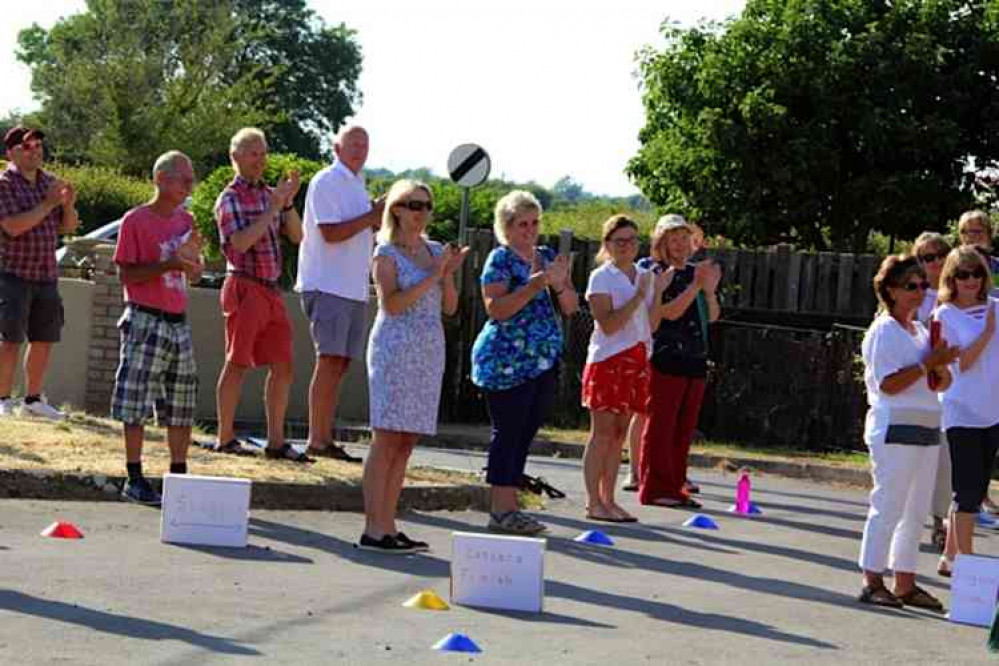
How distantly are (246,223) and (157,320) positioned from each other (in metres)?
1.47

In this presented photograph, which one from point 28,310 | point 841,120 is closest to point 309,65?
point 841,120

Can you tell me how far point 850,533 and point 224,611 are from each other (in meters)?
6.28

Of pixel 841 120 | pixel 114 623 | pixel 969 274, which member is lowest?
pixel 114 623

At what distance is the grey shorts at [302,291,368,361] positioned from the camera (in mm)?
13344

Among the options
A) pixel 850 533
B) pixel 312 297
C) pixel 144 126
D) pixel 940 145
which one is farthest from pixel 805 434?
pixel 144 126

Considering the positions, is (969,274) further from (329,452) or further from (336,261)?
(329,452)

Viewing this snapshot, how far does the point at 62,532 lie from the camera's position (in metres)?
10.6

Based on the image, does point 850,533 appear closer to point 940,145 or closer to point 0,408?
point 0,408

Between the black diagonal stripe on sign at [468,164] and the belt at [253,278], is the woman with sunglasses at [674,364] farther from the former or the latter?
the black diagonal stripe on sign at [468,164]

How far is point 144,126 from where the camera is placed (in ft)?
175

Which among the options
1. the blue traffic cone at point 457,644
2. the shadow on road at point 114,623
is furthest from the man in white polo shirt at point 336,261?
the blue traffic cone at point 457,644

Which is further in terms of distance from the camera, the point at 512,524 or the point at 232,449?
the point at 232,449

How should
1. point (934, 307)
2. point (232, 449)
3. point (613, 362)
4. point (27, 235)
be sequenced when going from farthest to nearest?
1. point (27, 235)
2. point (232, 449)
3. point (613, 362)
4. point (934, 307)

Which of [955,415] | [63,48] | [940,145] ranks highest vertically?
[63,48]
